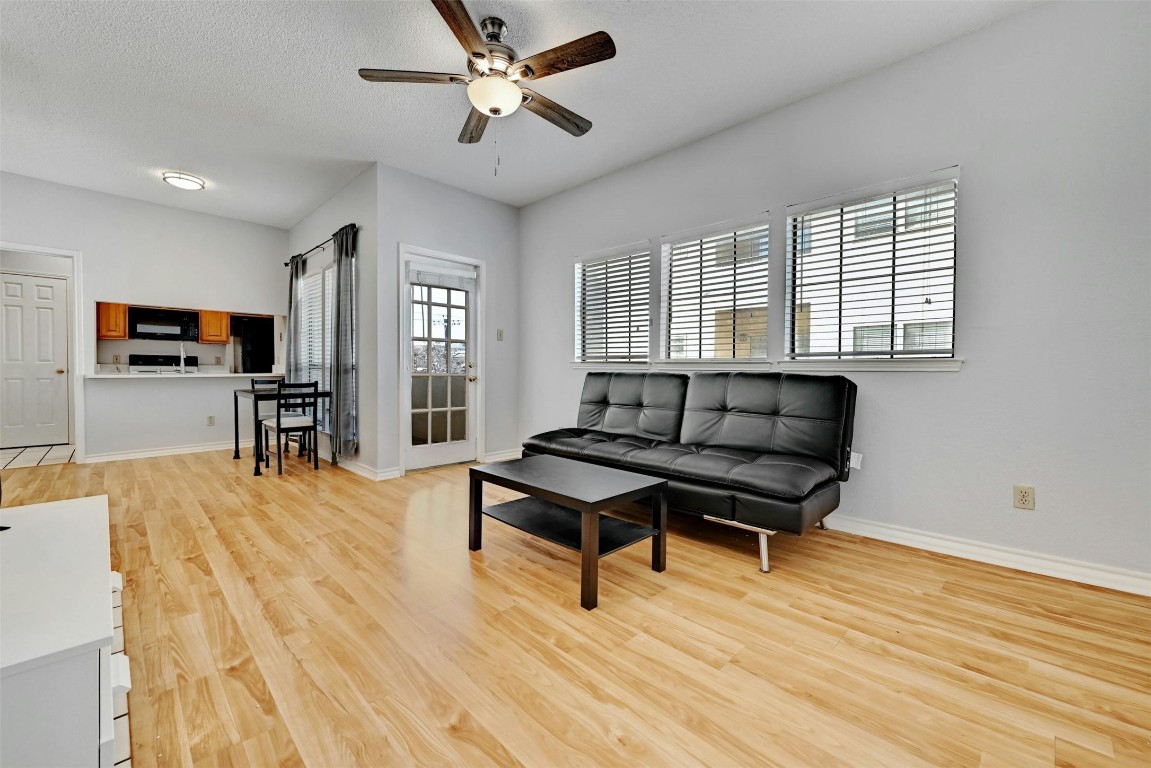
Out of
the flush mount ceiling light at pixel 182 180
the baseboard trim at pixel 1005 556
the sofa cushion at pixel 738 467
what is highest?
the flush mount ceiling light at pixel 182 180

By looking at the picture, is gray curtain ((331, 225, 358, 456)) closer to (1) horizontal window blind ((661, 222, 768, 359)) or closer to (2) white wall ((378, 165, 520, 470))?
(2) white wall ((378, 165, 520, 470))

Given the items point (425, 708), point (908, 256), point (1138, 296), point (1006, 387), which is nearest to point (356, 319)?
point (425, 708)

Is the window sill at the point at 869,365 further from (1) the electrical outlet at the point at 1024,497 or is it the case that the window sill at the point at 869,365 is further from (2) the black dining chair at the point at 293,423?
(2) the black dining chair at the point at 293,423

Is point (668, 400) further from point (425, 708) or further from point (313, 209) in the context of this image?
point (313, 209)

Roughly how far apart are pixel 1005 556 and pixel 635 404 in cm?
223

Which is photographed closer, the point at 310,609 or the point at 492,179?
the point at 310,609

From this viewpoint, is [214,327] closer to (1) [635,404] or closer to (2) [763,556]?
(1) [635,404]

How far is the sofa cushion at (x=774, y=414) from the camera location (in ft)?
8.63

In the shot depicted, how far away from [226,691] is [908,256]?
3570 millimetres

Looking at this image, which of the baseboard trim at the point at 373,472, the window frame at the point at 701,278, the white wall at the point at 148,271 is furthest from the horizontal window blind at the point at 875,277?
the white wall at the point at 148,271

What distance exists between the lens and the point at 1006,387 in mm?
2361

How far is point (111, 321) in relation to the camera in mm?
4777

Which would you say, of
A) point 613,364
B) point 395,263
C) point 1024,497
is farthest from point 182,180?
point 1024,497

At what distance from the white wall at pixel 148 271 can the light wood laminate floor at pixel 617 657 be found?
3.22 m
